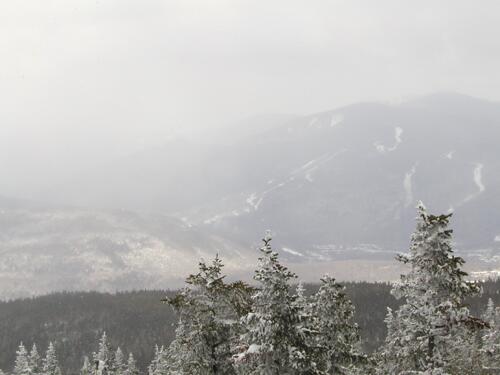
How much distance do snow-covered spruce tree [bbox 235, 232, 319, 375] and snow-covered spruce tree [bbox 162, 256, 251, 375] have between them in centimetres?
378

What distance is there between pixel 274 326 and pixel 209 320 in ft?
19.6

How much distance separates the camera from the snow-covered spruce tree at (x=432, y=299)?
96.0 ft

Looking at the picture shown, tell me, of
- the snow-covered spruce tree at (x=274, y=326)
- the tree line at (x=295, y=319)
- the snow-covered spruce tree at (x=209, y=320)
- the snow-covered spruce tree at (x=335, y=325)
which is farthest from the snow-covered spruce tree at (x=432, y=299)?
the snow-covered spruce tree at (x=209, y=320)

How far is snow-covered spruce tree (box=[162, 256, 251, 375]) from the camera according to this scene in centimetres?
3400

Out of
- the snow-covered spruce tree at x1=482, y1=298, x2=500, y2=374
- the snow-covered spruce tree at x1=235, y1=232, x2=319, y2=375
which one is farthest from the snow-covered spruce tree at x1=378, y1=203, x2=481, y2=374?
the snow-covered spruce tree at x1=482, y1=298, x2=500, y2=374

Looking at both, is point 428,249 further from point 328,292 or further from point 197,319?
point 197,319

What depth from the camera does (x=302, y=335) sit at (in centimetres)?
2995

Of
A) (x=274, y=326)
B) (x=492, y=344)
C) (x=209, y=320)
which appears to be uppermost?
(x=209, y=320)

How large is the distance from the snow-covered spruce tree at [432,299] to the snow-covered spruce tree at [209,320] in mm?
8331

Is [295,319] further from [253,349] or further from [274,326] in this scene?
[253,349]

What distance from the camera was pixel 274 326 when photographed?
29.5m

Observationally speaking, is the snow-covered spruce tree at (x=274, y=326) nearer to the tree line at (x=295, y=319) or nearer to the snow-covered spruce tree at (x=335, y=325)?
the tree line at (x=295, y=319)

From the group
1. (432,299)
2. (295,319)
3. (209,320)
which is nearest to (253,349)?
(295,319)

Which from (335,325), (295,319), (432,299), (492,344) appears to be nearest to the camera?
(432,299)
